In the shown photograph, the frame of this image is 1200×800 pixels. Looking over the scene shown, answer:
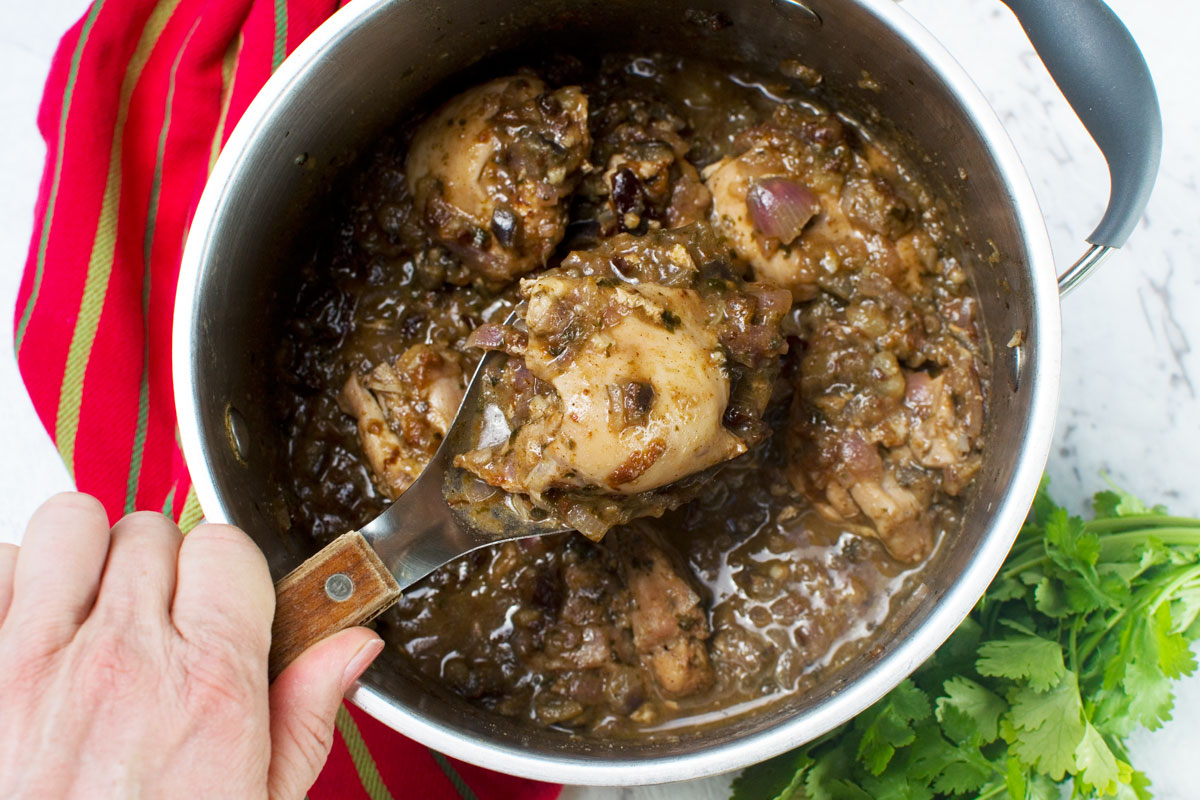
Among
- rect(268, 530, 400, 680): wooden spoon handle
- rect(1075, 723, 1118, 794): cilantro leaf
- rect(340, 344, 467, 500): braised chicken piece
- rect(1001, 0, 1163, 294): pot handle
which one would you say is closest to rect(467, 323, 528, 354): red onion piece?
rect(340, 344, 467, 500): braised chicken piece

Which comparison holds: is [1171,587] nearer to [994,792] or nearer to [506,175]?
[994,792]

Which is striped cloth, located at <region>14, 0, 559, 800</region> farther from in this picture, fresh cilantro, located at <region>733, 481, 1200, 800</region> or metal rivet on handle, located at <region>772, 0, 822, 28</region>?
metal rivet on handle, located at <region>772, 0, 822, 28</region>

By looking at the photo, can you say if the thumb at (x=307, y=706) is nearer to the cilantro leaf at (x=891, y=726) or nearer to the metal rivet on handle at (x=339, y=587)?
the metal rivet on handle at (x=339, y=587)

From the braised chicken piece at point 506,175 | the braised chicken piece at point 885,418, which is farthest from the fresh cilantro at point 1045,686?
the braised chicken piece at point 506,175

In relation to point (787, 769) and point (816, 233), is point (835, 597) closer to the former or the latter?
point (787, 769)

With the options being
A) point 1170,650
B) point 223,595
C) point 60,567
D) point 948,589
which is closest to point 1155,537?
point 1170,650

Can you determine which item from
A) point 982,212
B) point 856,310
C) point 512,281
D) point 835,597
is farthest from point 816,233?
point 835,597
